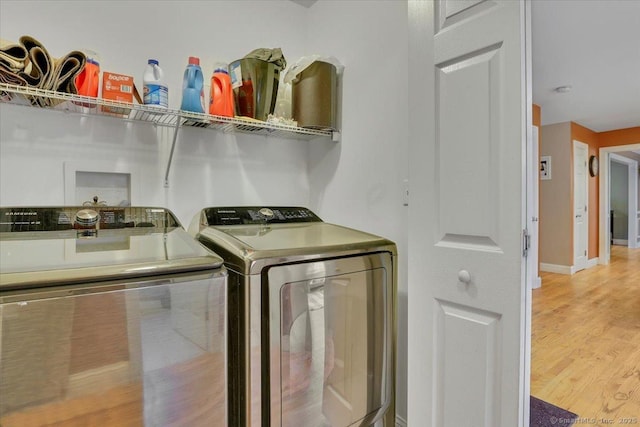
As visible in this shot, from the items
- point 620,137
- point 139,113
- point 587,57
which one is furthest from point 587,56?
point 620,137

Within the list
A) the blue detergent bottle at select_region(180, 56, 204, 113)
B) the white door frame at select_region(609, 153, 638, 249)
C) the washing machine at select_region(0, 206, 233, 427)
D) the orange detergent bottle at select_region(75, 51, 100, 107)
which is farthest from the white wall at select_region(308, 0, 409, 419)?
the white door frame at select_region(609, 153, 638, 249)

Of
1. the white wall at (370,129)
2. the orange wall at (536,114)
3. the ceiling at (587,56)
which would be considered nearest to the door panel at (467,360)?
the white wall at (370,129)

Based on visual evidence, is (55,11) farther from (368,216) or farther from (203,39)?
(368,216)

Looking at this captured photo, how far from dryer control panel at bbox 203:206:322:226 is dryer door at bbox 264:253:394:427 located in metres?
0.63

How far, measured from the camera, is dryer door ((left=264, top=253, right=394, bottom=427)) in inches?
46.3

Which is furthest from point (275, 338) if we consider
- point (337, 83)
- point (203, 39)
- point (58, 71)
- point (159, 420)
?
point (203, 39)

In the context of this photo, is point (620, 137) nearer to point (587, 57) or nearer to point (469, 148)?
point (587, 57)

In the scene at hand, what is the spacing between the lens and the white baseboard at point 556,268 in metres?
5.34

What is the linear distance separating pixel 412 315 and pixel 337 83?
4.40 ft

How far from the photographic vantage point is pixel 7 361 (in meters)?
0.77

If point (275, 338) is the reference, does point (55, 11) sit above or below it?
above

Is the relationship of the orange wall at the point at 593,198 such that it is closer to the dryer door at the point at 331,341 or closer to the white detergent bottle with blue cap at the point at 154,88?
the dryer door at the point at 331,341

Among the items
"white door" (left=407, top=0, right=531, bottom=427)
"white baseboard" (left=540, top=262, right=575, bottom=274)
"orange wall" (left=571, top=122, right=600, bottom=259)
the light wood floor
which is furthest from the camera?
"orange wall" (left=571, top=122, right=600, bottom=259)

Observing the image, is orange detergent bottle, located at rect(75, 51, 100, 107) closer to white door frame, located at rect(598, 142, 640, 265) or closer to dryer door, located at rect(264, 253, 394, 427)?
dryer door, located at rect(264, 253, 394, 427)
